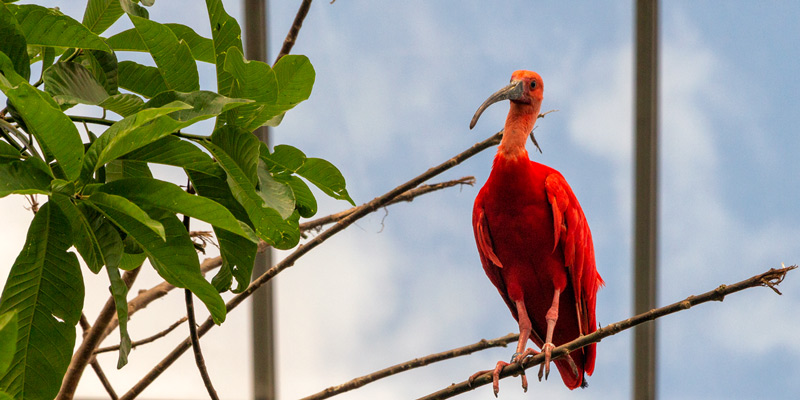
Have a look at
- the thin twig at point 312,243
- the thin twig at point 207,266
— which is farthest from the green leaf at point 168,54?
the thin twig at point 207,266

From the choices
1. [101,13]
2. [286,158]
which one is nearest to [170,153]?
[286,158]

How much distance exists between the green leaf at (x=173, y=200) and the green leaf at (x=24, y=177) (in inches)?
Answer: 1.7

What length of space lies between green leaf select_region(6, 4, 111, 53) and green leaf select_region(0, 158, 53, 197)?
0.53 ft

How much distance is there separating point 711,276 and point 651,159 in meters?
0.50

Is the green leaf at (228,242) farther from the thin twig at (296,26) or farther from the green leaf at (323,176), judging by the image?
the thin twig at (296,26)

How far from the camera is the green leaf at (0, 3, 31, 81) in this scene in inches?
25.5

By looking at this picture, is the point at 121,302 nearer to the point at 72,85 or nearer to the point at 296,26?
the point at 72,85

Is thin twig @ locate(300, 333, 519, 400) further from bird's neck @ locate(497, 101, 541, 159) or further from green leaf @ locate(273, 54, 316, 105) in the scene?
green leaf @ locate(273, 54, 316, 105)

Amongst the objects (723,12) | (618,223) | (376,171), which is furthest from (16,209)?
(723,12)

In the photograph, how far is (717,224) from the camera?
2.63 meters

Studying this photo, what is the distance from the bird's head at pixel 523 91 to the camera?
1.26m

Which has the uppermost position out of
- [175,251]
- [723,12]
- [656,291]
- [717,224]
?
[723,12]

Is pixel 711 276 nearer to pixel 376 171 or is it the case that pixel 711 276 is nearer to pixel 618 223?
pixel 618 223

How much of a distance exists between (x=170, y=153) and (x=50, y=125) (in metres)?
0.12
